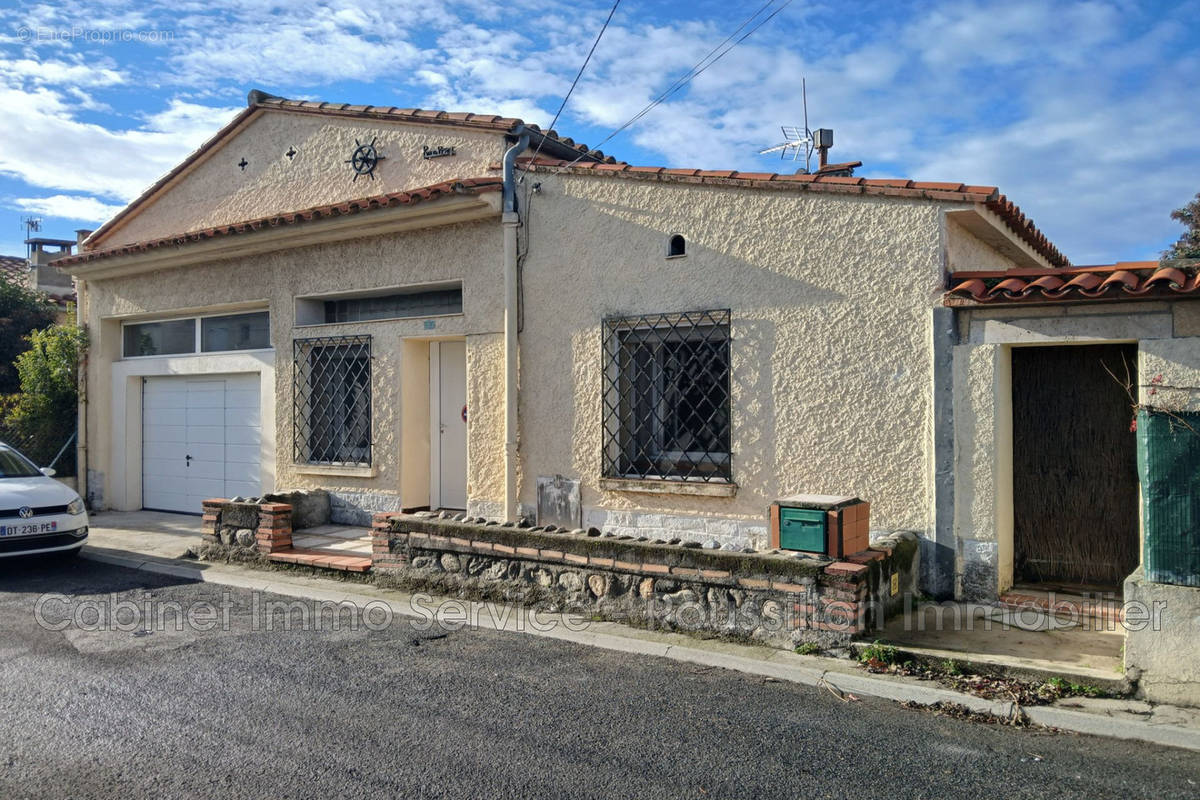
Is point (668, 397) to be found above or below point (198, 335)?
below

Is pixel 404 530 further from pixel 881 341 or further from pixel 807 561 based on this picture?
pixel 881 341

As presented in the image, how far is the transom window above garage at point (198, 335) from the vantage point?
1119cm

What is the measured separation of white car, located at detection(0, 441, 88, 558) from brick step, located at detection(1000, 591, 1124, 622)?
28.4 feet

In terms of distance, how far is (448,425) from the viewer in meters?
9.98

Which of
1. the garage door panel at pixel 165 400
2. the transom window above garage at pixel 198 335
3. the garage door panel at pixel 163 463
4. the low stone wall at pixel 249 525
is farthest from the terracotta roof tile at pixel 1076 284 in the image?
the garage door panel at pixel 163 463

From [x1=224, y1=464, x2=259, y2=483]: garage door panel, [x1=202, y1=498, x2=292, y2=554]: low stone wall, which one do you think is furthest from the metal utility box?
[x1=224, y1=464, x2=259, y2=483]: garage door panel

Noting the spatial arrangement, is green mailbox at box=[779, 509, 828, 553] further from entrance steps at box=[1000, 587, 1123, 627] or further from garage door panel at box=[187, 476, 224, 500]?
garage door panel at box=[187, 476, 224, 500]

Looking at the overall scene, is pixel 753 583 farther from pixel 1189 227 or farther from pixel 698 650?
pixel 1189 227

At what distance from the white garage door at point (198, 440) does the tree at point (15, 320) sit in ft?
13.7

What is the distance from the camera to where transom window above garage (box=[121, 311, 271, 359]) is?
11.2 meters

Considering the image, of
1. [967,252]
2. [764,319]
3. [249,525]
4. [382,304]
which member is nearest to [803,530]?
[764,319]

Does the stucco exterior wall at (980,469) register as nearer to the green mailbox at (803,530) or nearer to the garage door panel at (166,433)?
the green mailbox at (803,530)

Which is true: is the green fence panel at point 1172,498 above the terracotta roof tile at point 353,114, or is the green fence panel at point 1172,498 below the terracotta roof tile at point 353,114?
below

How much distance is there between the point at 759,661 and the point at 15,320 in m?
15.1
